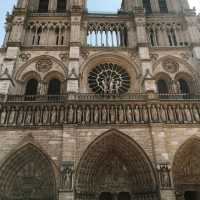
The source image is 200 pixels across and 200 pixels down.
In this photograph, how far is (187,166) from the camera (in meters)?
15.0

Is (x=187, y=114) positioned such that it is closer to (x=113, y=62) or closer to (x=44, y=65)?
(x=113, y=62)

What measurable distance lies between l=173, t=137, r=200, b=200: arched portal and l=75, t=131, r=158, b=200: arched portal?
1683 mm

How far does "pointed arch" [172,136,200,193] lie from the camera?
14391 mm

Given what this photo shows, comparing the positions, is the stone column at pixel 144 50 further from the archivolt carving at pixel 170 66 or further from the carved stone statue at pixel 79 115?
the carved stone statue at pixel 79 115

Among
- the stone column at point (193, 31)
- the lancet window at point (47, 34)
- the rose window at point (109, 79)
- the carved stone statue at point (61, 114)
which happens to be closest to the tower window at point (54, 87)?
the rose window at point (109, 79)

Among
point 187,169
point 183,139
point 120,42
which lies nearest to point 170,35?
point 120,42

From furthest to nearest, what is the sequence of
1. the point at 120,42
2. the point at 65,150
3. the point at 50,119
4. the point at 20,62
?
the point at 120,42
the point at 20,62
the point at 50,119
the point at 65,150

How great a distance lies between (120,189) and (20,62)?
34.6ft

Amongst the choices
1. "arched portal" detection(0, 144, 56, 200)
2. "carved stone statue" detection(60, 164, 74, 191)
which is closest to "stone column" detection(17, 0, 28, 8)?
"arched portal" detection(0, 144, 56, 200)

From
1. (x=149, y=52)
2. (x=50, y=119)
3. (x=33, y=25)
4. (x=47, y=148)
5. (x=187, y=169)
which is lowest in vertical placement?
(x=187, y=169)

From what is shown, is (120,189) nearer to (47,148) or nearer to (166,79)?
(47,148)

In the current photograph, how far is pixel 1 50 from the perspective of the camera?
1861cm

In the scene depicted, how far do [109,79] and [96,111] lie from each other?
11.5ft

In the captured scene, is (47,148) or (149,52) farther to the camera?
(149,52)
